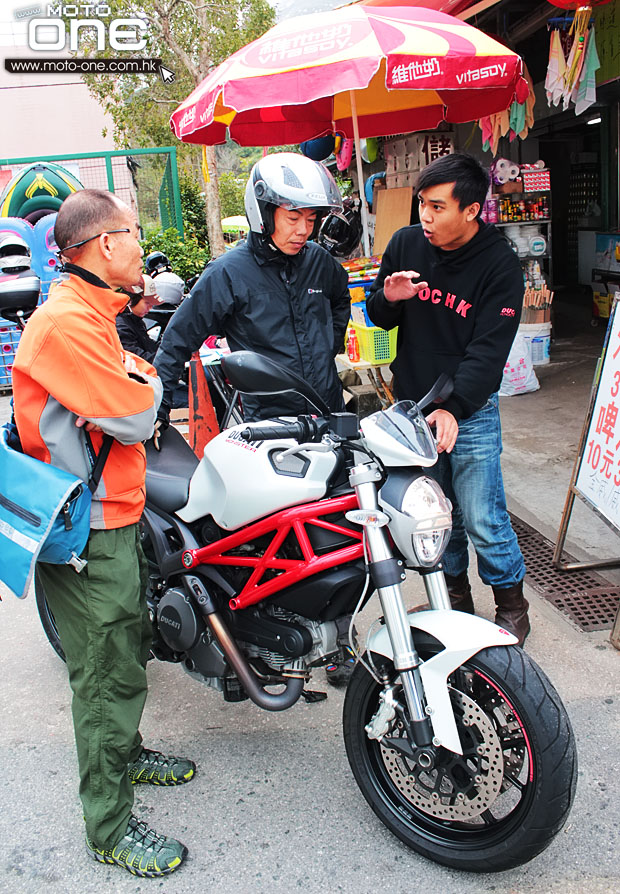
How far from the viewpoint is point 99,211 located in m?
2.07

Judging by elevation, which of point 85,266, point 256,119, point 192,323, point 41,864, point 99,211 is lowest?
point 41,864

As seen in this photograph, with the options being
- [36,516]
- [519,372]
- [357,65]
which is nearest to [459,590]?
[36,516]

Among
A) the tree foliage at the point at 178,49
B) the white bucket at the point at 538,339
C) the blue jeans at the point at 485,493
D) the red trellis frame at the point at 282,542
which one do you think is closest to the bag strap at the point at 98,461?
the red trellis frame at the point at 282,542

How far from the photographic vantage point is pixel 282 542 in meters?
2.26

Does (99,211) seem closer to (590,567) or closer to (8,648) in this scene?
(8,648)

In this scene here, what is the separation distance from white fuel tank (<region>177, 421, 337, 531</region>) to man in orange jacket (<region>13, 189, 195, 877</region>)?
9.8 inches

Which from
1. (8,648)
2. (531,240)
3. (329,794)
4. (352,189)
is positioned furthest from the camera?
(352,189)

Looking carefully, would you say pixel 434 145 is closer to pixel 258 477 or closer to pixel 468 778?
pixel 258 477

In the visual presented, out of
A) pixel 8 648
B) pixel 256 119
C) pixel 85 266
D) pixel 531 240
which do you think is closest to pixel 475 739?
pixel 85 266

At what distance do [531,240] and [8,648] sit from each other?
6.26 metres

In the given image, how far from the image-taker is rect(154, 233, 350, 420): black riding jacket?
2.94 m

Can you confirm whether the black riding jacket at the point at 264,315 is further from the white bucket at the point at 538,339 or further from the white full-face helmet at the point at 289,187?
the white bucket at the point at 538,339

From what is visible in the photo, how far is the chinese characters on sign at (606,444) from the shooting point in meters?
3.32

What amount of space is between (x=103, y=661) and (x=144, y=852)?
Answer: 608mm
